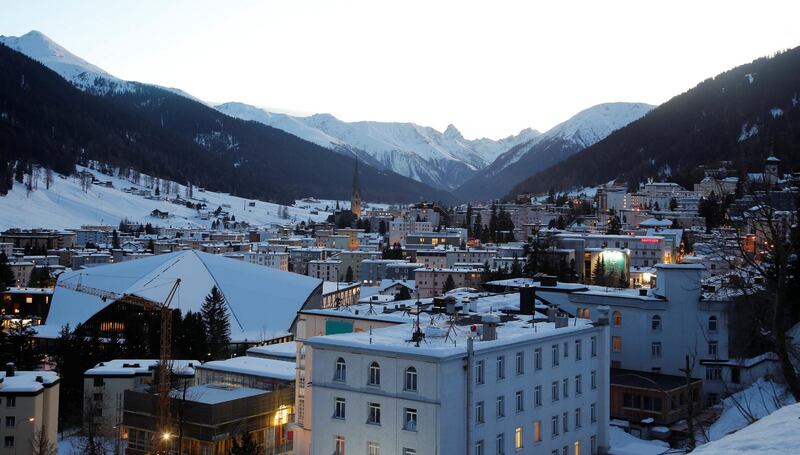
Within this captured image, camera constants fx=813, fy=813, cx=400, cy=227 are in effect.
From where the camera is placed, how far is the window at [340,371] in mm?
21156

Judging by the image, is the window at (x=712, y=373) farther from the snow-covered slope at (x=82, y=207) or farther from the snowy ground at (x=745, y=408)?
A: the snow-covered slope at (x=82, y=207)

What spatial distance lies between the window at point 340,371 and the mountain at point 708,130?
114020 millimetres

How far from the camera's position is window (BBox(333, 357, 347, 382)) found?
69.4ft

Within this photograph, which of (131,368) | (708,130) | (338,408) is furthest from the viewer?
(708,130)

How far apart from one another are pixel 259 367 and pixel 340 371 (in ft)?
31.7

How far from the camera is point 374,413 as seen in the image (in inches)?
803

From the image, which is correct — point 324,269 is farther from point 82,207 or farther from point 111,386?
point 82,207

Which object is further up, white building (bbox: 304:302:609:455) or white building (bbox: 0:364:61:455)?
white building (bbox: 304:302:609:455)

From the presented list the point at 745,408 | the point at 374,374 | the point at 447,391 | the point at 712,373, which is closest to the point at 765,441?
the point at 447,391

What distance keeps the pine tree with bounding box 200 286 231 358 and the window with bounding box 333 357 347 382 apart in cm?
2838

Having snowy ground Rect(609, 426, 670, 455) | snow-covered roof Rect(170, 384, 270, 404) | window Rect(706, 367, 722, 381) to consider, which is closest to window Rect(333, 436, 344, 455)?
snow-covered roof Rect(170, 384, 270, 404)

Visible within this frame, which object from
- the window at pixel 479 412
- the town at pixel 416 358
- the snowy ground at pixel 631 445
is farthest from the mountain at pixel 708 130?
the window at pixel 479 412

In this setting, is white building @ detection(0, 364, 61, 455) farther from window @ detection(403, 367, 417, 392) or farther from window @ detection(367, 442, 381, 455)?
window @ detection(403, 367, 417, 392)

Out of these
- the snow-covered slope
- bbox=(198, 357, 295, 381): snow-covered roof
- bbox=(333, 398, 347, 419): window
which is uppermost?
the snow-covered slope
